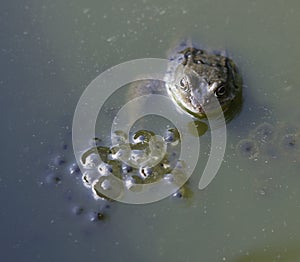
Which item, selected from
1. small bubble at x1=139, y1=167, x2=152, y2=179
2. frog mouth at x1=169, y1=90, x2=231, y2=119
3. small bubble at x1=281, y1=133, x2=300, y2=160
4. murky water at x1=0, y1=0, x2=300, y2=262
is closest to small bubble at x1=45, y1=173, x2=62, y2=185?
murky water at x1=0, y1=0, x2=300, y2=262

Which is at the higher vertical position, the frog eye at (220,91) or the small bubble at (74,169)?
the frog eye at (220,91)

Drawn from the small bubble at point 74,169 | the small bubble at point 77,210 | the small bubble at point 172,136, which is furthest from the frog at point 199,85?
the small bubble at point 77,210

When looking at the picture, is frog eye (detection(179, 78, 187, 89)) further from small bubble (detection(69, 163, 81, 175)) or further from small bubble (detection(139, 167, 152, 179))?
small bubble (detection(69, 163, 81, 175))

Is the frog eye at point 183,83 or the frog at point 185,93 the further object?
the frog eye at point 183,83

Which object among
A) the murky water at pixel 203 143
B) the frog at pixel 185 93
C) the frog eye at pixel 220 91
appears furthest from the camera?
the frog eye at pixel 220 91

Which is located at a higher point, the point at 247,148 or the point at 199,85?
the point at 199,85

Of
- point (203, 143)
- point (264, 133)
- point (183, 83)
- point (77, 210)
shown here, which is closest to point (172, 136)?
point (203, 143)

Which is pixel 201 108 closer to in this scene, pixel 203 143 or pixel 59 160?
pixel 203 143

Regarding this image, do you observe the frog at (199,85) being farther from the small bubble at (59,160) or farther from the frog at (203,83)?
the small bubble at (59,160)
